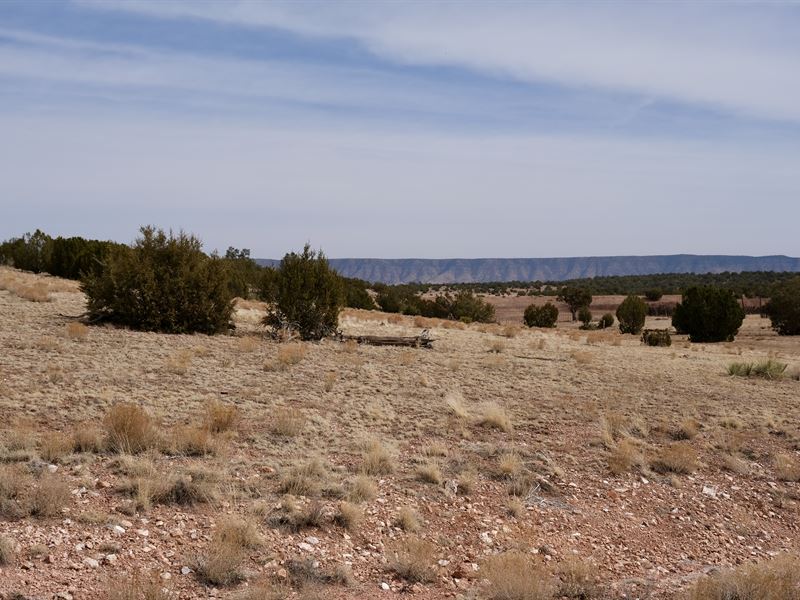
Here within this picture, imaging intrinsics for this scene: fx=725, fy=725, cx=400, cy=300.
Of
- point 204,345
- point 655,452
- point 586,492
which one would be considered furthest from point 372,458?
point 204,345

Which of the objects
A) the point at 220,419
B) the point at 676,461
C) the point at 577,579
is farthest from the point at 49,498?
the point at 676,461

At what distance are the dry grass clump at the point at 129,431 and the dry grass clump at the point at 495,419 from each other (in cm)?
566

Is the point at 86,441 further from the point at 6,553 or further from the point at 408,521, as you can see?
the point at 408,521

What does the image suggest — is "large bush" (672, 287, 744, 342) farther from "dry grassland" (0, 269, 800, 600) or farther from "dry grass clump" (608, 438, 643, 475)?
"dry grass clump" (608, 438, 643, 475)

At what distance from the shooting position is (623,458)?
10.8m

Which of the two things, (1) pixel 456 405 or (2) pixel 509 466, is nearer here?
(2) pixel 509 466

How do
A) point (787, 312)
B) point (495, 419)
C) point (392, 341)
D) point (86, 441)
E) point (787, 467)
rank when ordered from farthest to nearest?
point (787, 312) → point (392, 341) → point (495, 419) → point (787, 467) → point (86, 441)

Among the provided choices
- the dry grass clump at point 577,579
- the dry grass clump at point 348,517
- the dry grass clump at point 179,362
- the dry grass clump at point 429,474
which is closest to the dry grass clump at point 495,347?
the dry grass clump at point 179,362

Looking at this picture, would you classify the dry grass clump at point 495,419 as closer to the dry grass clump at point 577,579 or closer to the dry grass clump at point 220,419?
the dry grass clump at point 220,419

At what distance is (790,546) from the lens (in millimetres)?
8461

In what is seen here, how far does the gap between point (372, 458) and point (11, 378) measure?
22.0 feet

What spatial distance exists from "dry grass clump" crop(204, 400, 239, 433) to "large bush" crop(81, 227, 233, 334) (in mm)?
10227

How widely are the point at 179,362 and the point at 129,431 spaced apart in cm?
609

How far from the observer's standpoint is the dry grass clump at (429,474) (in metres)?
9.14
